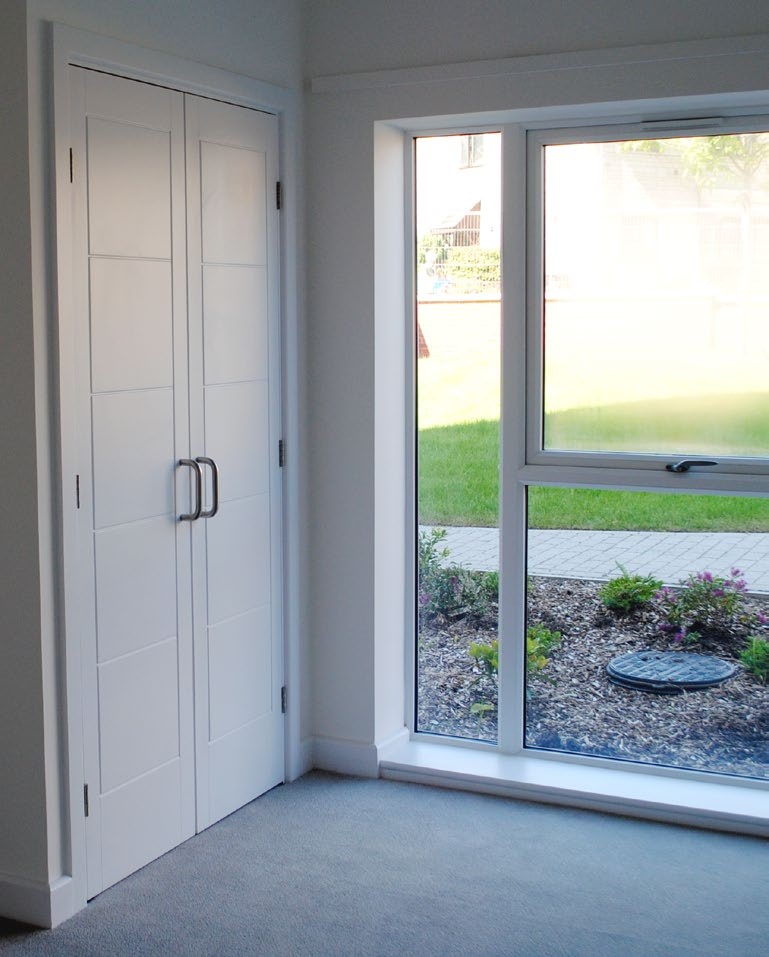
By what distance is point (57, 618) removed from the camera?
3078mm

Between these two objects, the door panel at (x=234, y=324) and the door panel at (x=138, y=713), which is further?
the door panel at (x=234, y=324)

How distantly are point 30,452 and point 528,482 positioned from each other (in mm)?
1699

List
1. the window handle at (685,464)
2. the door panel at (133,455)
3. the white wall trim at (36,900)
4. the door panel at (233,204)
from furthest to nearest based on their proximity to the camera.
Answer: the window handle at (685,464) < the door panel at (233,204) < the door panel at (133,455) < the white wall trim at (36,900)

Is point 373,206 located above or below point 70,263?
above

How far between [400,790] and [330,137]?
219cm

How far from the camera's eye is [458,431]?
4129 mm

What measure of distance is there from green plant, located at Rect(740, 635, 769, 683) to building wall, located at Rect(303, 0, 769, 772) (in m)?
1.20

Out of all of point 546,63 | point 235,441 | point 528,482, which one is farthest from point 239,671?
point 546,63

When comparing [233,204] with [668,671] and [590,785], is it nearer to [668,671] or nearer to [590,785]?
[668,671]

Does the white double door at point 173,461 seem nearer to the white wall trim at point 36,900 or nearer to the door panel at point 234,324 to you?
the door panel at point 234,324

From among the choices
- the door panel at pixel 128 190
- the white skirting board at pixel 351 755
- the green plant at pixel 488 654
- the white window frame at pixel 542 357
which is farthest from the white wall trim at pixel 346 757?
the door panel at pixel 128 190

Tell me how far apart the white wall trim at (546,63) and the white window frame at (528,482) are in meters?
0.23

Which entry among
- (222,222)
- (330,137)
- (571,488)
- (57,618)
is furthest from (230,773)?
(330,137)

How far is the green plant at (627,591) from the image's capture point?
3896mm
